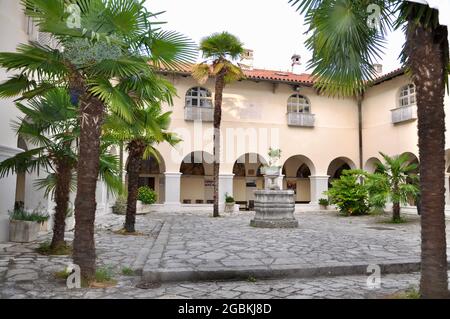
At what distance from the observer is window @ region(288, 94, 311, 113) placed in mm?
22500

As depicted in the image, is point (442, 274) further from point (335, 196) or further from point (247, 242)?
point (335, 196)

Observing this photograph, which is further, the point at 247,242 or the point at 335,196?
the point at 335,196

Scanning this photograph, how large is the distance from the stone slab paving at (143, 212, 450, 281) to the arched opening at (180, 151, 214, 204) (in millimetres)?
13534

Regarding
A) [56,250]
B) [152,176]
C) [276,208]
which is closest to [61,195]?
[56,250]

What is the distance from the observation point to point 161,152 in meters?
20.3

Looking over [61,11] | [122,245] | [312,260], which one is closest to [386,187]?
[312,260]

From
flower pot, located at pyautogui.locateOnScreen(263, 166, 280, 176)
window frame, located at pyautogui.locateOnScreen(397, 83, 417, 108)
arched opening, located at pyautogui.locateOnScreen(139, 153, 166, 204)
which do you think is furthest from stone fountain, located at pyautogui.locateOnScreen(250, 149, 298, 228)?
arched opening, located at pyautogui.locateOnScreen(139, 153, 166, 204)

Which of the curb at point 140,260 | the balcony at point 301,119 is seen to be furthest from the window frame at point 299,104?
the curb at point 140,260

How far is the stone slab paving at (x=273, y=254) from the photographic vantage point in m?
5.68

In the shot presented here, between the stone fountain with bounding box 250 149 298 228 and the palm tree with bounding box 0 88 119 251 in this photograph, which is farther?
the stone fountain with bounding box 250 149 298 228

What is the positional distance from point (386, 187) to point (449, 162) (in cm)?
648

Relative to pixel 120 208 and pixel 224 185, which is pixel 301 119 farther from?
pixel 120 208

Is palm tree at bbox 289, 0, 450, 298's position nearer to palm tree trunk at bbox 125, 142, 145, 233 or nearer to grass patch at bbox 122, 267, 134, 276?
grass patch at bbox 122, 267, 134, 276

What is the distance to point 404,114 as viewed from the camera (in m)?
19.2
